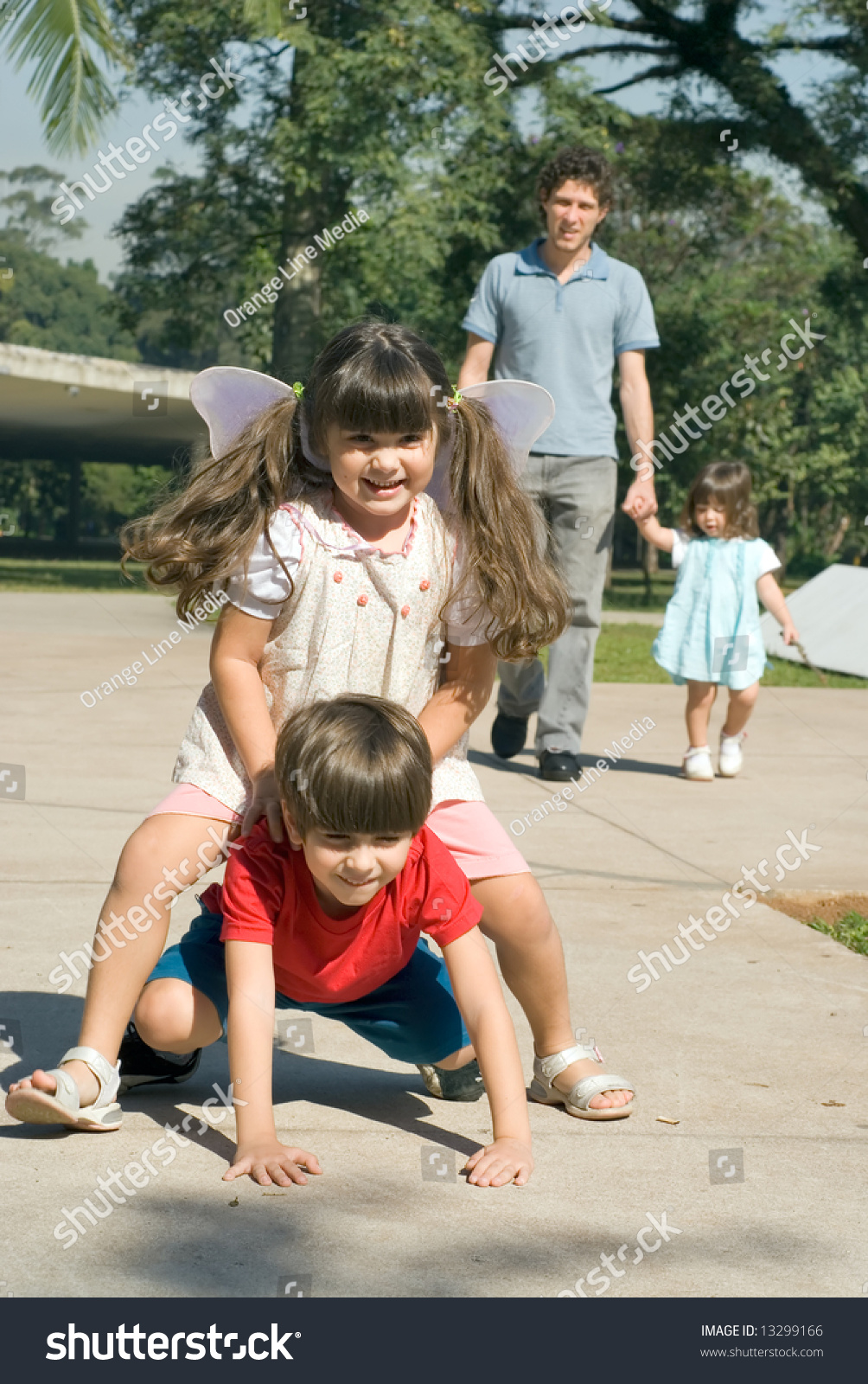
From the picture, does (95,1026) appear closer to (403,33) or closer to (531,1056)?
(531,1056)

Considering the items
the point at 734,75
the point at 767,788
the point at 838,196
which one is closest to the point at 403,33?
the point at 734,75

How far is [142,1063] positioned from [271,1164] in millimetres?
539

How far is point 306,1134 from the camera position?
2.66 m

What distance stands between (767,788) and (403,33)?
13015mm

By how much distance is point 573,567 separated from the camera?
6309 millimetres

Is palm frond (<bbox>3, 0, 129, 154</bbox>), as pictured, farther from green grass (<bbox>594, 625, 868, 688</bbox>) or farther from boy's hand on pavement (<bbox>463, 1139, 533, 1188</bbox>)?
boy's hand on pavement (<bbox>463, 1139, 533, 1188</bbox>)

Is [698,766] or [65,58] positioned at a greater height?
[65,58]

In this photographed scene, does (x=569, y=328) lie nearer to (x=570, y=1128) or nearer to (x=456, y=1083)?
(x=456, y=1083)

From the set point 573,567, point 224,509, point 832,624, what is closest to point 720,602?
point 573,567

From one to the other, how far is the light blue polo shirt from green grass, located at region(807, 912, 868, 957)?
8.57ft

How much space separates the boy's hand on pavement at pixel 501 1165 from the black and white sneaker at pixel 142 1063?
0.64 m

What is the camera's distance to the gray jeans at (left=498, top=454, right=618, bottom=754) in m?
6.21

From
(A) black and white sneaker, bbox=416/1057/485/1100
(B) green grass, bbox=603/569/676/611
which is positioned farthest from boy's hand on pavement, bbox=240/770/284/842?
(B) green grass, bbox=603/569/676/611

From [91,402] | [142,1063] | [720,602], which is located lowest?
[142,1063]
